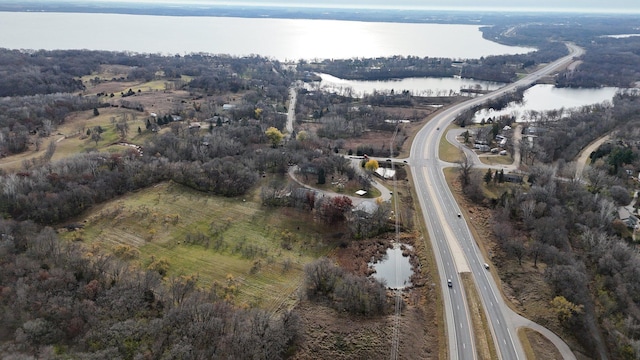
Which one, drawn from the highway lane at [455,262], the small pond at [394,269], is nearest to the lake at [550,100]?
the highway lane at [455,262]

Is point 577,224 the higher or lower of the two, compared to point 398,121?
lower

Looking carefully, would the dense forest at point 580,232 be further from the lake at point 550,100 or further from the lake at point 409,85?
the lake at point 409,85

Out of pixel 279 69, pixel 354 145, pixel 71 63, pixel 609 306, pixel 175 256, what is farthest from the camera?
pixel 279 69

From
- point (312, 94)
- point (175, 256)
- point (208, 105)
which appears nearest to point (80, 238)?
point (175, 256)

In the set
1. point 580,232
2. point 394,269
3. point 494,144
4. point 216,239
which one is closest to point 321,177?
point 216,239

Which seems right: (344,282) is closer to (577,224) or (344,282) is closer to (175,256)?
Answer: (175,256)

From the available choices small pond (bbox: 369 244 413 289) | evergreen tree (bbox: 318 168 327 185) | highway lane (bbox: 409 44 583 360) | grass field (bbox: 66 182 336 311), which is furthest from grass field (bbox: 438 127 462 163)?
grass field (bbox: 66 182 336 311)

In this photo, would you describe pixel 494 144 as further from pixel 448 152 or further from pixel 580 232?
pixel 580 232

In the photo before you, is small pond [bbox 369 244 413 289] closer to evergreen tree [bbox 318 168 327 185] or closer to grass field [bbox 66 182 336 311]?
grass field [bbox 66 182 336 311]
